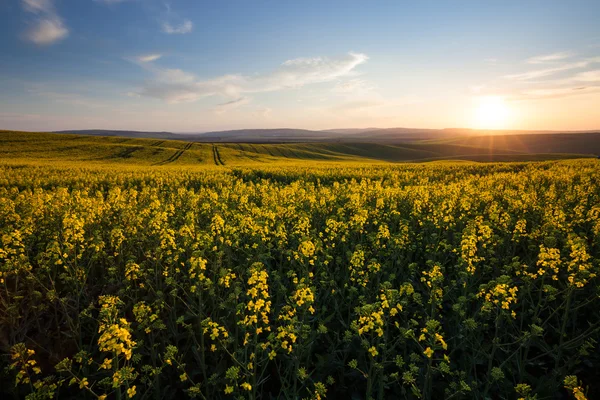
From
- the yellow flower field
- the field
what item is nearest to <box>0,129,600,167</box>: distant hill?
the field

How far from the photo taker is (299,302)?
379 centimetres

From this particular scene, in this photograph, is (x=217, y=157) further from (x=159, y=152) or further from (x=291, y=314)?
(x=291, y=314)

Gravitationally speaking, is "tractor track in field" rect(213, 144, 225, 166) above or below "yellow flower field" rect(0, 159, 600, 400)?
above

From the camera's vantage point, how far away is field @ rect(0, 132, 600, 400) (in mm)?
4113

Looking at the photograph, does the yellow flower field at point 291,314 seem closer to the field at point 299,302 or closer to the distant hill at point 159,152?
the field at point 299,302

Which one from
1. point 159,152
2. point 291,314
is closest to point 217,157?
point 159,152

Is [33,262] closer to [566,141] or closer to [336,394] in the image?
[336,394]

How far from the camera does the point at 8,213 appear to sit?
32.5ft

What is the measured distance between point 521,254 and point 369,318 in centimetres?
747

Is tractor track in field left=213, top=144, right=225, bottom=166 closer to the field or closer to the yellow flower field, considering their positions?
the field

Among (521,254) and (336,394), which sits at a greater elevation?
(521,254)

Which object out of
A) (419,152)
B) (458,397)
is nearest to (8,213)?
(458,397)

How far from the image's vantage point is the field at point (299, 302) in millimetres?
4113

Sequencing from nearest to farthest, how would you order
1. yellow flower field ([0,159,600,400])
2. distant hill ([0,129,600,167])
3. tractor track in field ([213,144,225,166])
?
yellow flower field ([0,159,600,400]), distant hill ([0,129,600,167]), tractor track in field ([213,144,225,166])
